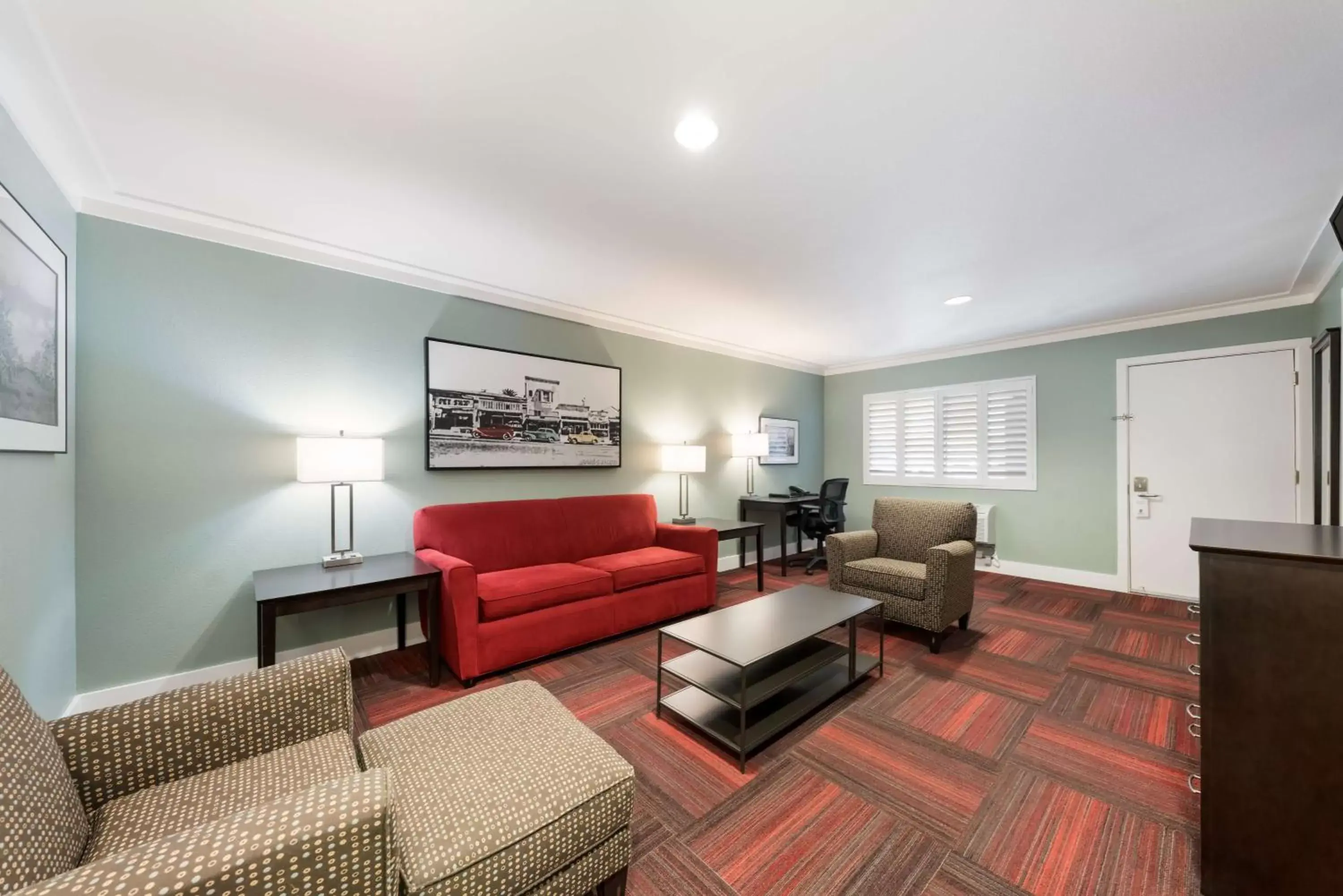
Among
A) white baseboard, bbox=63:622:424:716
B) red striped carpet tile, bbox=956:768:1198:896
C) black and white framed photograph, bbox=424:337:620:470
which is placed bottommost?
red striped carpet tile, bbox=956:768:1198:896

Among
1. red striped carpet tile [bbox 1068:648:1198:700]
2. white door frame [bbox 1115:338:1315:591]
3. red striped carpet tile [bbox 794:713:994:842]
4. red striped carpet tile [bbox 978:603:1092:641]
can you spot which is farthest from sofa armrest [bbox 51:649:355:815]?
white door frame [bbox 1115:338:1315:591]

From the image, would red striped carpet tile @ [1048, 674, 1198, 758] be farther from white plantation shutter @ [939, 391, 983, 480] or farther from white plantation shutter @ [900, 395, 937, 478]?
white plantation shutter @ [900, 395, 937, 478]

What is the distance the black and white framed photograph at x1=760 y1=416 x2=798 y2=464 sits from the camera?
18.0 feet

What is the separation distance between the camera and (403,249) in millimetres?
2762

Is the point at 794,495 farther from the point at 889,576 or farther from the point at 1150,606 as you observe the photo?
the point at 1150,606

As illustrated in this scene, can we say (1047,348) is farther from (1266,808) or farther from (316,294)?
(316,294)

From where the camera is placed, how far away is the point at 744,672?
1900 mm

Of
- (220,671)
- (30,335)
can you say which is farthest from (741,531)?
(30,335)

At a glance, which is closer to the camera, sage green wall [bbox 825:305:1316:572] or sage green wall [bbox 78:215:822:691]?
sage green wall [bbox 78:215:822:691]

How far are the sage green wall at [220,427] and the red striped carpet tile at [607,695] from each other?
1317 millimetres

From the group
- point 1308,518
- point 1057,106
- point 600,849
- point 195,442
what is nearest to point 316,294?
point 195,442

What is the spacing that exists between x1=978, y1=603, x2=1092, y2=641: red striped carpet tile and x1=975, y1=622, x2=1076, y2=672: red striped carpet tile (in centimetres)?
9

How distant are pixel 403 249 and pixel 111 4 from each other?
58.6 inches

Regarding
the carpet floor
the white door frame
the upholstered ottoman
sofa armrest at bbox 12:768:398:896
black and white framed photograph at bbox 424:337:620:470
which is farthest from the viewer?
the white door frame
